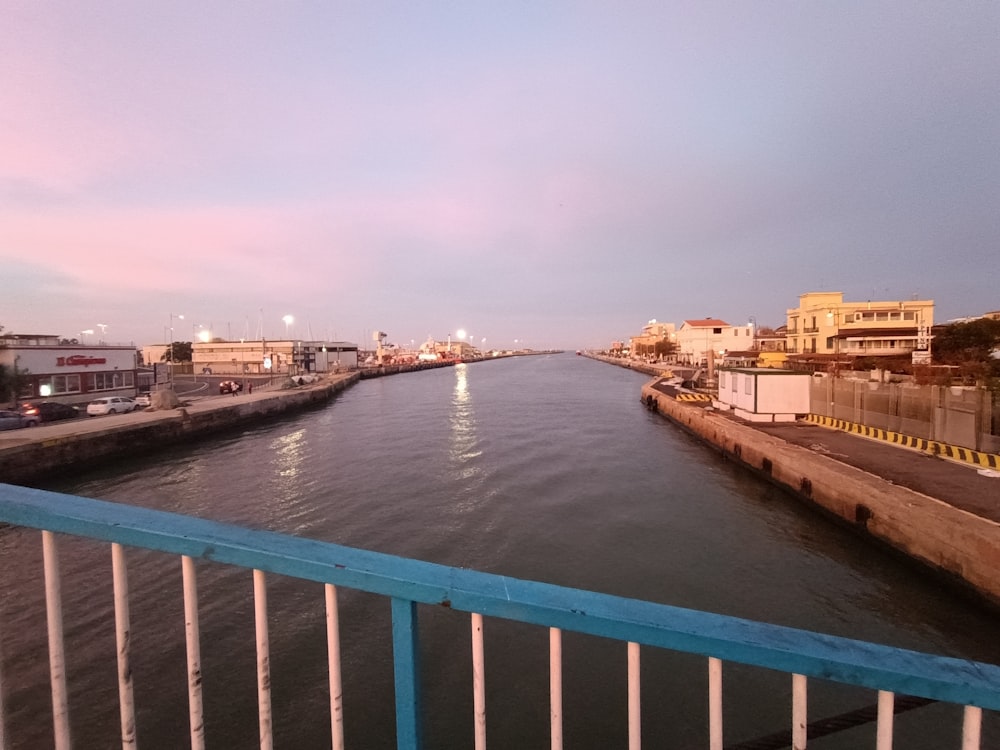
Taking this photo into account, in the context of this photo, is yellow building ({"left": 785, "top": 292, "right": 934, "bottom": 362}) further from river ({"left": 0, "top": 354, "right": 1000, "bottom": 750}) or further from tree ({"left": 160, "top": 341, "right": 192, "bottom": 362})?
tree ({"left": 160, "top": 341, "right": 192, "bottom": 362})

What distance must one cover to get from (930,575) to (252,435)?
81.8 feet

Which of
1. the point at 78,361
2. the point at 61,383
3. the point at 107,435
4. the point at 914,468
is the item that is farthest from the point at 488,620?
the point at 78,361

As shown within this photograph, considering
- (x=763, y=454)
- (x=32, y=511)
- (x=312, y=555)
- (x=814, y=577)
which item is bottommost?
(x=814, y=577)

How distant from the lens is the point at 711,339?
7606 cm

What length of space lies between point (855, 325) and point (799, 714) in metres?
56.2

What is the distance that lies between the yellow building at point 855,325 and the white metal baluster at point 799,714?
46778 mm

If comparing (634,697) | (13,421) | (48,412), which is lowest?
(13,421)

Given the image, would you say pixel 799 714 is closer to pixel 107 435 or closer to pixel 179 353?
pixel 107 435

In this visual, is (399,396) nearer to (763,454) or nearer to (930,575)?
(763,454)

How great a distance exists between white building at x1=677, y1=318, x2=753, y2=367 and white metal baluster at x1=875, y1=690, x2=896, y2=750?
7557 centimetres

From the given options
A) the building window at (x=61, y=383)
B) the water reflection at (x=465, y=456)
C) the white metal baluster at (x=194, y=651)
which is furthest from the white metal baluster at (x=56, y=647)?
the building window at (x=61, y=383)

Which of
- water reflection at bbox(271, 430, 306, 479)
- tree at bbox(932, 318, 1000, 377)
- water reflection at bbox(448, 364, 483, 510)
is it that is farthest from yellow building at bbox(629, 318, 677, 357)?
water reflection at bbox(271, 430, 306, 479)

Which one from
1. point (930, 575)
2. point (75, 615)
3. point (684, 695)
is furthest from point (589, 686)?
point (75, 615)

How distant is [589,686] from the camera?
582 centimetres
